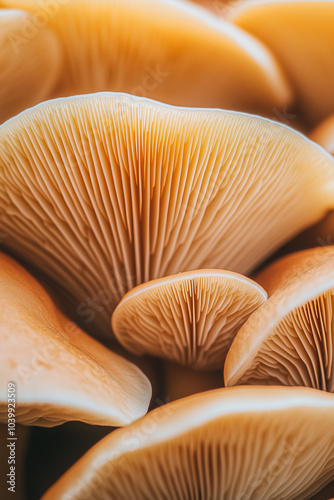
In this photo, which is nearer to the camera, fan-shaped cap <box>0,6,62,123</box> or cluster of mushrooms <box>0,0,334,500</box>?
cluster of mushrooms <box>0,0,334,500</box>

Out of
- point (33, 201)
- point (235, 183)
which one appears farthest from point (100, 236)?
point (235, 183)

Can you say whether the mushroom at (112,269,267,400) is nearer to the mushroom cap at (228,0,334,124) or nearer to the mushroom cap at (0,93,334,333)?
the mushroom cap at (0,93,334,333)

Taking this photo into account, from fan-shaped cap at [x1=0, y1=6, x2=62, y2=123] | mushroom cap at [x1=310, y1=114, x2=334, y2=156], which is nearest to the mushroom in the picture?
mushroom cap at [x1=310, y1=114, x2=334, y2=156]

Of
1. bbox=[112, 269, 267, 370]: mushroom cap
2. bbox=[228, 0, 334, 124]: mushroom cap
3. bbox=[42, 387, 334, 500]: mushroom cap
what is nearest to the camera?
bbox=[42, 387, 334, 500]: mushroom cap

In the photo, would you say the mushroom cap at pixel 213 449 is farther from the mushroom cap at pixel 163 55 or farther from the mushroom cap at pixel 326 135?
the mushroom cap at pixel 163 55

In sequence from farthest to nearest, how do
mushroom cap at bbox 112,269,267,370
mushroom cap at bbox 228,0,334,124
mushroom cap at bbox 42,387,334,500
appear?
mushroom cap at bbox 228,0,334,124 → mushroom cap at bbox 112,269,267,370 → mushroom cap at bbox 42,387,334,500

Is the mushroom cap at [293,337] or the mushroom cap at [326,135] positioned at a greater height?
the mushroom cap at [326,135]

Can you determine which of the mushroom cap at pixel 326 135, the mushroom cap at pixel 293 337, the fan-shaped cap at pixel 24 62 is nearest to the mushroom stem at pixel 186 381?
the mushroom cap at pixel 293 337
